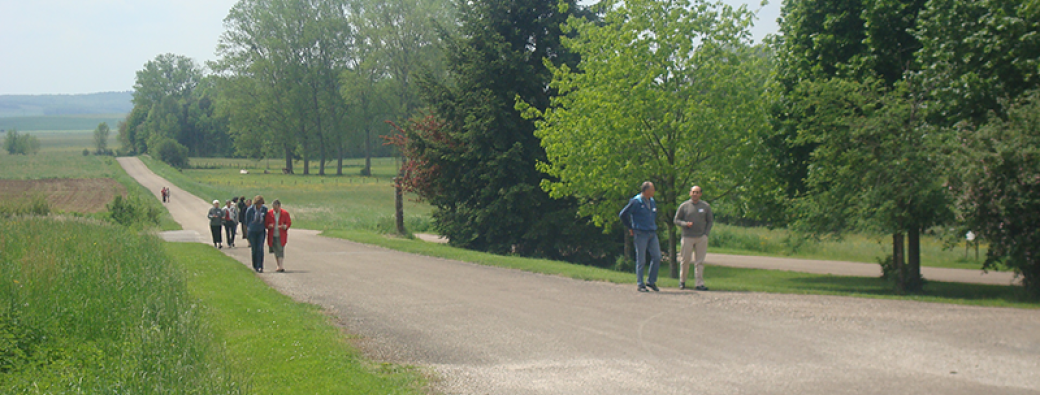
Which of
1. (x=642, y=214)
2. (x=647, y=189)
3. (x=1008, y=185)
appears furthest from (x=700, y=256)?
(x=1008, y=185)

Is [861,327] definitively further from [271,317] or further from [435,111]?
[435,111]

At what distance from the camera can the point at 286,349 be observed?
30.0 feet

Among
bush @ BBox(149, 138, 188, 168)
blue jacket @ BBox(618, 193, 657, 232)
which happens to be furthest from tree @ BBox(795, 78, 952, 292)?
bush @ BBox(149, 138, 188, 168)

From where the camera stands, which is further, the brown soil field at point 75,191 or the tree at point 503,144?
the brown soil field at point 75,191

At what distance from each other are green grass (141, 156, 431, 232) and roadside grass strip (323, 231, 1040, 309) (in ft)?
46.7

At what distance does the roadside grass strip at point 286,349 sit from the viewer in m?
7.57

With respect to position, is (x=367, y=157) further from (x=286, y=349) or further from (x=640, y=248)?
(x=286, y=349)

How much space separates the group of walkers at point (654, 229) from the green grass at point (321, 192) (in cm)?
2231

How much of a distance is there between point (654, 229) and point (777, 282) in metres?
9.92

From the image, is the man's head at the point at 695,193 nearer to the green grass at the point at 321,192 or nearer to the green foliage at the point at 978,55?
the green foliage at the point at 978,55

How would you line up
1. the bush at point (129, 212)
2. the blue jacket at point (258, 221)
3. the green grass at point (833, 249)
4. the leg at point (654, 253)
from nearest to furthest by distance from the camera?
the leg at point (654, 253)
the blue jacket at point (258, 221)
the green grass at point (833, 249)
the bush at point (129, 212)

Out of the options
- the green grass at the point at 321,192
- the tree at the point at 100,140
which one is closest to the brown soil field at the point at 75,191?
the green grass at the point at 321,192

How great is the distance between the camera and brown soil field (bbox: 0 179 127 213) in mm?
54875

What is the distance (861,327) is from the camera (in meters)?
9.95
